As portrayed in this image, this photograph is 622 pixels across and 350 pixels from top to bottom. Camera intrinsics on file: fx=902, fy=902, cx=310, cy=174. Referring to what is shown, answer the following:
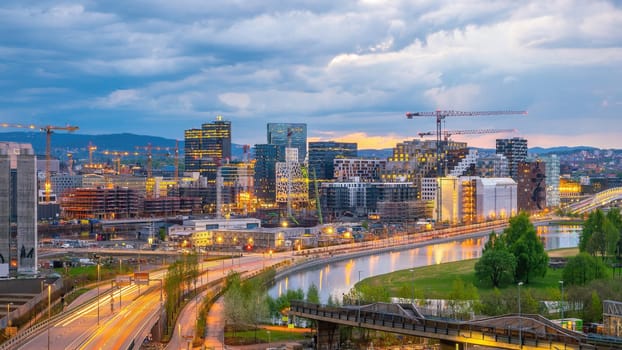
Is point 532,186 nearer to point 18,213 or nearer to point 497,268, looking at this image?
point 497,268

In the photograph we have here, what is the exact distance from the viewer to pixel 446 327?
18.6m

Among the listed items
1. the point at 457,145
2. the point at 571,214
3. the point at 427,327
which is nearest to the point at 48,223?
the point at 571,214

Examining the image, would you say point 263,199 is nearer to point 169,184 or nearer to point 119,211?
point 169,184

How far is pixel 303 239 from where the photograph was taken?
55.6m

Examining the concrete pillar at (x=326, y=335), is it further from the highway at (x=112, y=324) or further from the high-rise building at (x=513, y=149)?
the high-rise building at (x=513, y=149)

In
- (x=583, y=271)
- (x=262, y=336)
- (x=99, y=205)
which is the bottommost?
(x=262, y=336)

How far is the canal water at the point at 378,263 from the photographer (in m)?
36.2

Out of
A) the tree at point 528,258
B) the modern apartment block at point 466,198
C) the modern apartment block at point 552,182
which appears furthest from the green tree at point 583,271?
the modern apartment block at point 552,182

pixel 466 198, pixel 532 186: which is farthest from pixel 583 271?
pixel 532 186

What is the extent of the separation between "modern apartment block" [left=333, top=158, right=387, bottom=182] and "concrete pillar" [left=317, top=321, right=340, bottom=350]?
82743 mm

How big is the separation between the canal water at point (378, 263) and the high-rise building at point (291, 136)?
70.9 m

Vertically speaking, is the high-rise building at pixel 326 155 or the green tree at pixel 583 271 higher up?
the high-rise building at pixel 326 155

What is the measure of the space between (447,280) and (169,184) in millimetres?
75475

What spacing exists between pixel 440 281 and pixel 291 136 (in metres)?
92.5
